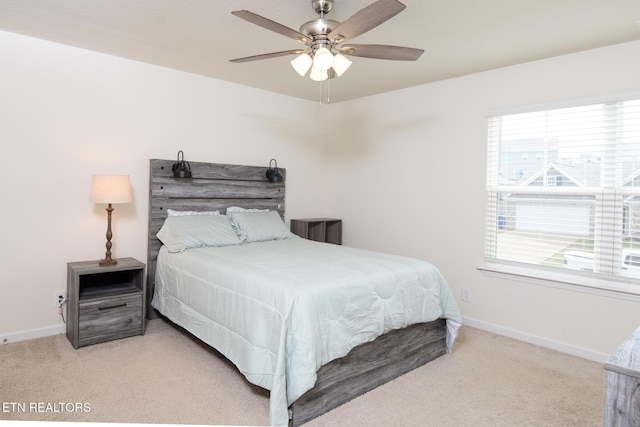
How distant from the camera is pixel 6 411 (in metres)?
2.09

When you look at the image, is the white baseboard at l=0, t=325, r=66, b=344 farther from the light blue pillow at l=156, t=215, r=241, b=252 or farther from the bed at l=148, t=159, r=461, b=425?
the light blue pillow at l=156, t=215, r=241, b=252

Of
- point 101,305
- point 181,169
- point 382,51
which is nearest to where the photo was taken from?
point 382,51

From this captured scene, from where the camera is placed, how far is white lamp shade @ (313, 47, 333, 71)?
6.91 feet

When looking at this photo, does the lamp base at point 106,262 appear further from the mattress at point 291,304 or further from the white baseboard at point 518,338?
the white baseboard at point 518,338

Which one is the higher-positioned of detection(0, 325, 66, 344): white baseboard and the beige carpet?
detection(0, 325, 66, 344): white baseboard

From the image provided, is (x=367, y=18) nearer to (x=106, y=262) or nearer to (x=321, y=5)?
(x=321, y=5)

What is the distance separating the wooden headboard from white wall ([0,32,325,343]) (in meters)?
0.12

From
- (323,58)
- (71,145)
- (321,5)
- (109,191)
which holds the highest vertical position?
(321,5)

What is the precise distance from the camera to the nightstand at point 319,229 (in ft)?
15.0

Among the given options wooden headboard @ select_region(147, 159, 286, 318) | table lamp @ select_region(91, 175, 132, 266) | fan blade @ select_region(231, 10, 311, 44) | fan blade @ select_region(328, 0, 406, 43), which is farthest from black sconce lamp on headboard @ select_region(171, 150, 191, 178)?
fan blade @ select_region(328, 0, 406, 43)

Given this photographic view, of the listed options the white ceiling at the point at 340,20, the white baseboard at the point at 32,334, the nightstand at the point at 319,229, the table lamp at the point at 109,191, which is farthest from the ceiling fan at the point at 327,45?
the white baseboard at the point at 32,334

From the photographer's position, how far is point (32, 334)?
309 cm

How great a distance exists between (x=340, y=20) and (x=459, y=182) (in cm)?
199

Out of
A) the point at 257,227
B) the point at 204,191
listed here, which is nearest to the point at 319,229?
the point at 257,227
